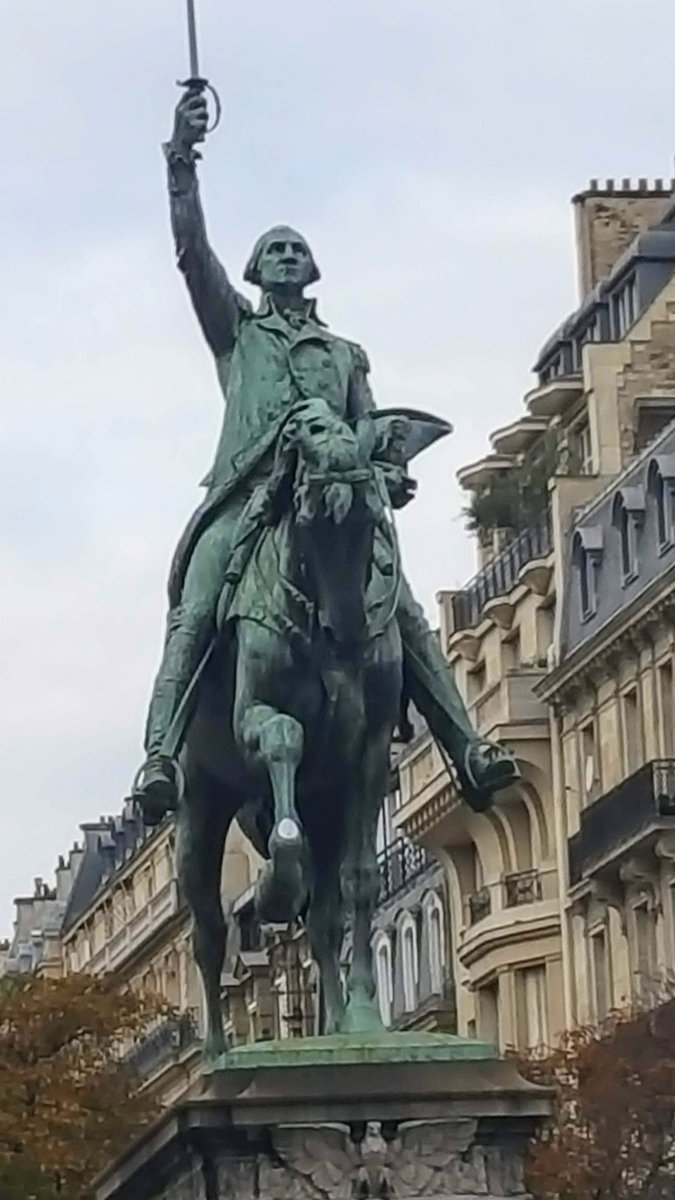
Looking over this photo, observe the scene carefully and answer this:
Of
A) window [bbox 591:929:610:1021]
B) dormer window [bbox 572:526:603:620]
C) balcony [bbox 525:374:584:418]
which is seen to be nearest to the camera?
window [bbox 591:929:610:1021]

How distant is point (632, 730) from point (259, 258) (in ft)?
137

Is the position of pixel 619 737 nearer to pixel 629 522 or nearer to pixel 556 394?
pixel 629 522

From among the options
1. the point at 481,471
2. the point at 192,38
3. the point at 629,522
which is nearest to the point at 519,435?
the point at 481,471

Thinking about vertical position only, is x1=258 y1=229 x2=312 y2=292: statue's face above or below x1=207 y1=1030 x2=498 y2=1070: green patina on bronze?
above

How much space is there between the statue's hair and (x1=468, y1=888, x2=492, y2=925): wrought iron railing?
1838 inches

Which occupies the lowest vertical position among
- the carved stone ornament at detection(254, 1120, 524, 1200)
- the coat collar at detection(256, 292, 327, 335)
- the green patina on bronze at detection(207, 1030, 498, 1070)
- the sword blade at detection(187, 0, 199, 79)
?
the carved stone ornament at detection(254, 1120, 524, 1200)

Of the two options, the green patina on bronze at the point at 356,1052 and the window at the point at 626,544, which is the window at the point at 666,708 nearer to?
the window at the point at 626,544

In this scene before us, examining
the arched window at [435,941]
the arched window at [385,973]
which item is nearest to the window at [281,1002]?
the arched window at [385,973]

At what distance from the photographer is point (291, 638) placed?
60.4ft

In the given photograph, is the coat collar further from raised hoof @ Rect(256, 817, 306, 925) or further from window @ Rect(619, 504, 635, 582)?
window @ Rect(619, 504, 635, 582)

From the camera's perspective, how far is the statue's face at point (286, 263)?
19.7 m

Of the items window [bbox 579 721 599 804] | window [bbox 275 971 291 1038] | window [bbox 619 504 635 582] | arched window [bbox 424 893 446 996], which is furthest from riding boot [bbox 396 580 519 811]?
window [bbox 275 971 291 1038]

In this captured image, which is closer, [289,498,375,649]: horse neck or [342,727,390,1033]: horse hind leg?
[289,498,375,649]: horse neck

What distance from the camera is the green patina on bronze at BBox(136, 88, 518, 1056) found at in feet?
59.7
